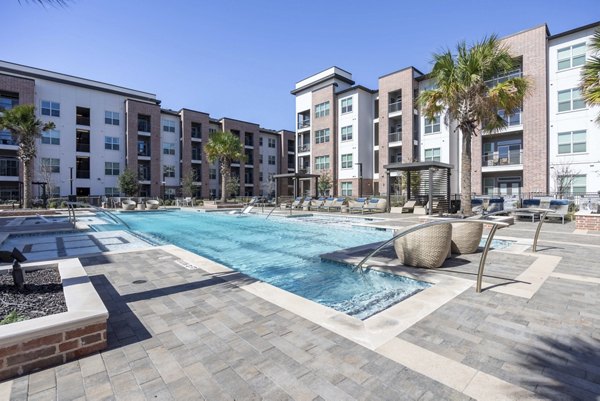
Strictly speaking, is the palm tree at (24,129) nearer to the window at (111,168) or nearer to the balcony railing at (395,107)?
the window at (111,168)

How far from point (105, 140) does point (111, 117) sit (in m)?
3.14

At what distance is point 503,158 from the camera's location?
27.1m

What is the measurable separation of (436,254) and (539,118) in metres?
25.9

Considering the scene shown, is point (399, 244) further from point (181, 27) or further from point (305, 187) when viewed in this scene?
point (305, 187)

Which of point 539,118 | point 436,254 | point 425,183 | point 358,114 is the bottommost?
point 436,254

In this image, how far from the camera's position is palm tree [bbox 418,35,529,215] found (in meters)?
13.5

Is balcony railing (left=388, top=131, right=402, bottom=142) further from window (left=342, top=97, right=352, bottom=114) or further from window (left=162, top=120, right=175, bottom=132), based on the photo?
window (left=162, top=120, right=175, bottom=132)

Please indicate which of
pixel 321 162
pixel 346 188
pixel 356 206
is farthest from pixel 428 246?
pixel 321 162

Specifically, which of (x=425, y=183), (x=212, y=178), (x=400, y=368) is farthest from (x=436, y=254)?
(x=212, y=178)

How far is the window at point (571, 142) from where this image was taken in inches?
917

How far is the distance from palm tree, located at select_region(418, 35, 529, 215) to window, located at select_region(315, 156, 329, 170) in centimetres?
2484

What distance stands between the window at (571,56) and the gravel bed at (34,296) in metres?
32.6

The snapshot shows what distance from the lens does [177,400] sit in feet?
7.28

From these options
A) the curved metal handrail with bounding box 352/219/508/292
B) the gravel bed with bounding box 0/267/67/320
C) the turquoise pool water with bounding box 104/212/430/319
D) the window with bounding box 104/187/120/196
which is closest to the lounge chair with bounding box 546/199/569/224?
the turquoise pool water with bounding box 104/212/430/319
